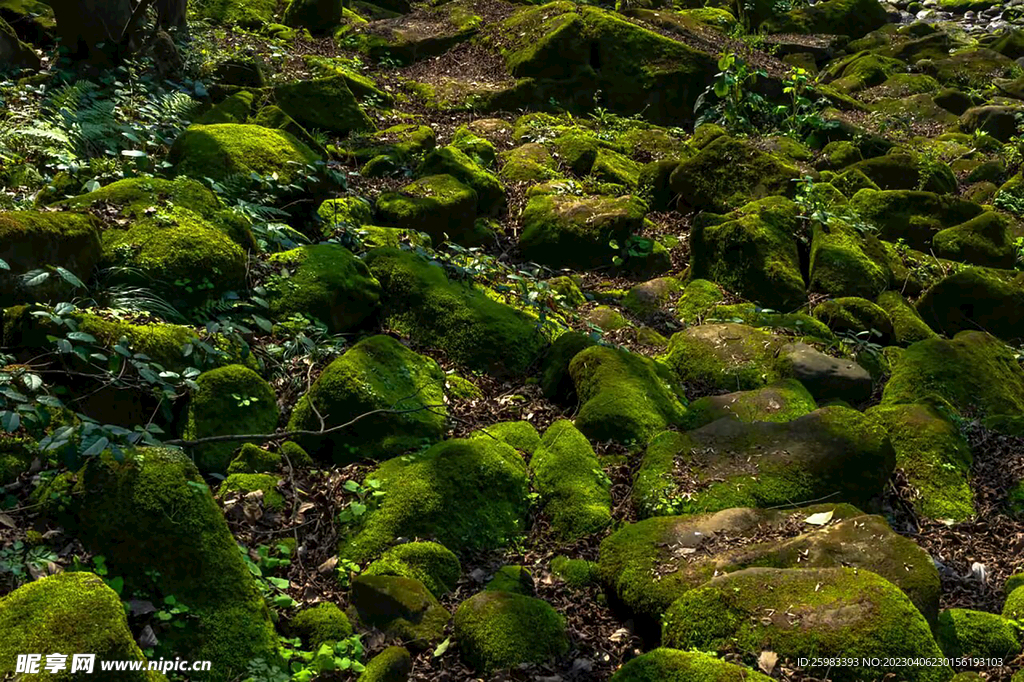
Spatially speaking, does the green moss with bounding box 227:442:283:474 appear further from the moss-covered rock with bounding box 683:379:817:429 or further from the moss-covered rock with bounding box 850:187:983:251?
the moss-covered rock with bounding box 850:187:983:251

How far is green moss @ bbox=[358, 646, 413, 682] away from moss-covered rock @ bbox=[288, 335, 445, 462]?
1715mm

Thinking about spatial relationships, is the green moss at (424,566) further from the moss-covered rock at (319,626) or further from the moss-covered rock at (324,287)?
the moss-covered rock at (324,287)

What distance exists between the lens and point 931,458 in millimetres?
5770

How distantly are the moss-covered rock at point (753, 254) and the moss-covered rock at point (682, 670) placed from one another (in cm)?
528

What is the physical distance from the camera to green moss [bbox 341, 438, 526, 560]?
4.54 meters

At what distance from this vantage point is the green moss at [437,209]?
26.3 feet

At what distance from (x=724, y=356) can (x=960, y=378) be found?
2036 mm

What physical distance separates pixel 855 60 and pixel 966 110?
3419 mm

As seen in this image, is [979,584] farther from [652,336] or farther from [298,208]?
[298,208]

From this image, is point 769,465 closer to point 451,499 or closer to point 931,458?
point 931,458

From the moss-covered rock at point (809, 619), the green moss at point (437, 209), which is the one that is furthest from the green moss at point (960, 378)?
the green moss at point (437, 209)

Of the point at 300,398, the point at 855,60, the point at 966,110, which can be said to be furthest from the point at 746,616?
the point at 855,60

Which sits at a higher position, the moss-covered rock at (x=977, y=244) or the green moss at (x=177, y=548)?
the moss-covered rock at (x=977, y=244)

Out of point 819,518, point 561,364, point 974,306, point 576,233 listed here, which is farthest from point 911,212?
point 819,518
